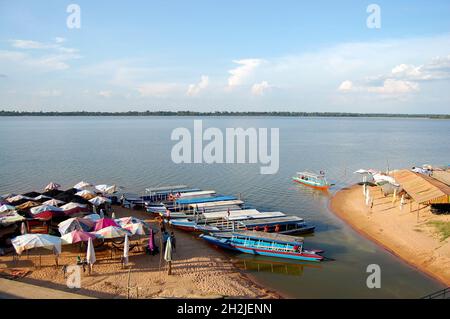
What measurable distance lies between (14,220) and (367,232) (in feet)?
76.3

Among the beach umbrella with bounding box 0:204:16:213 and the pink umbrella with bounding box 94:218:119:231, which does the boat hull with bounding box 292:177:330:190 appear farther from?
the beach umbrella with bounding box 0:204:16:213

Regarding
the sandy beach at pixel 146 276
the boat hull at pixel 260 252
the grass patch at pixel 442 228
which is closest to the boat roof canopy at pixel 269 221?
the boat hull at pixel 260 252

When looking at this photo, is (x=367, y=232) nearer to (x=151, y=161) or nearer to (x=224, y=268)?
(x=224, y=268)

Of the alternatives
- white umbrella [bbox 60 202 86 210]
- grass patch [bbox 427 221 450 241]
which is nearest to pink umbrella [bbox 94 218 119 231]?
white umbrella [bbox 60 202 86 210]

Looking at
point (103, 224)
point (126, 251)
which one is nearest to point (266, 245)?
point (126, 251)

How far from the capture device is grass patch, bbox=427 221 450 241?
76.7 feet

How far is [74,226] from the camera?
19922 millimetres

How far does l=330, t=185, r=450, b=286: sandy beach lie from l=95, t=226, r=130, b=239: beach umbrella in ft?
53.9

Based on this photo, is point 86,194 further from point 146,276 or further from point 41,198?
point 146,276

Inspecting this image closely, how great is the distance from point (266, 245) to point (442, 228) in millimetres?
12072

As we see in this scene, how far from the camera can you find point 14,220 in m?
21.4

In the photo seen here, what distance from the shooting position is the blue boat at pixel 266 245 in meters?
21.6
